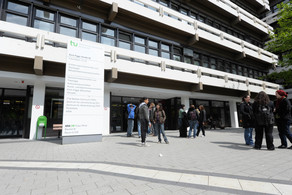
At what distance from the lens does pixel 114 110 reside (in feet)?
38.3

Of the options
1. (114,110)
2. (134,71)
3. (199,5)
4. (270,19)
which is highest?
(270,19)

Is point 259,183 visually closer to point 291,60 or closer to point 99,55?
point 99,55

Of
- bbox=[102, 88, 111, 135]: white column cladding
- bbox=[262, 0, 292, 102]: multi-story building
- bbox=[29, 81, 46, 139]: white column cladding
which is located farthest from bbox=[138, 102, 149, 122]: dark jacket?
bbox=[262, 0, 292, 102]: multi-story building

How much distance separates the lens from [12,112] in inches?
380

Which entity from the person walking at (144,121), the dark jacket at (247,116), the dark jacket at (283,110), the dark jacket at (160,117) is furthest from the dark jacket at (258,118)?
the person walking at (144,121)

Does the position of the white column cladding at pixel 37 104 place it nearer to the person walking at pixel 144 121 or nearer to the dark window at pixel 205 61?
the person walking at pixel 144 121

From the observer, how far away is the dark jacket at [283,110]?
16.3ft

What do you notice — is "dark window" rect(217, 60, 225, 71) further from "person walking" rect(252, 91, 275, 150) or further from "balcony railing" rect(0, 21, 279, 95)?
"person walking" rect(252, 91, 275, 150)

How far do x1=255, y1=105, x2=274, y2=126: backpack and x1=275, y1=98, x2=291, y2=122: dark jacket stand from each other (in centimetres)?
36

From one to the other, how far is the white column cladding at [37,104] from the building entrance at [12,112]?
63.5 inches

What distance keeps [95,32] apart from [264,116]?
10.6m

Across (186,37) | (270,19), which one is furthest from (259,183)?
(270,19)

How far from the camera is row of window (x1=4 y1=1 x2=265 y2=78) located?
346 inches

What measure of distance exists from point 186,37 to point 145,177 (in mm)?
13828
